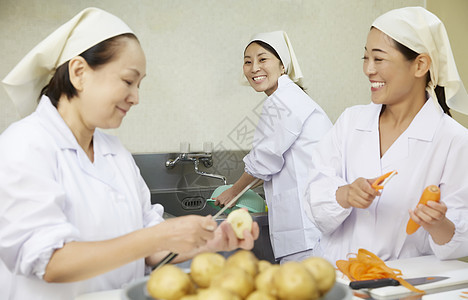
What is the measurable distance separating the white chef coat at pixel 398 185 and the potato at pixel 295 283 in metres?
0.87

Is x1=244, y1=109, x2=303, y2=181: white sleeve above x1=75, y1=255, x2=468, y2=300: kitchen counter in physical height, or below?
above

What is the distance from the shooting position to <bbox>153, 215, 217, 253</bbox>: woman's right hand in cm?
105

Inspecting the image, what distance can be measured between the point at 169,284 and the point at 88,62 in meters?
0.68

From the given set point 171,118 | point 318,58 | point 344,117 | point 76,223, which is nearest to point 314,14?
point 318,58

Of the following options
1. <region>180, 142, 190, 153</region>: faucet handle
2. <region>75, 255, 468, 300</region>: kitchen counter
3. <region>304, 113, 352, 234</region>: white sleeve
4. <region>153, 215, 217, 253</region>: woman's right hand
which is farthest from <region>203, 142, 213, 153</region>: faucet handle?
<region>153, 215, 217, 253</region>: woman's right hand

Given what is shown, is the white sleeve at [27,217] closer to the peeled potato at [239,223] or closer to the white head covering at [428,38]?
the peeled potato at [239,223]

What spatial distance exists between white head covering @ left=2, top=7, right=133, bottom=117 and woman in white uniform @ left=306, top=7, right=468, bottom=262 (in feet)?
2.84

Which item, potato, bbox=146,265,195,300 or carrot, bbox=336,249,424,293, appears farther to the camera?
carrot, bbox=336,249,424,293

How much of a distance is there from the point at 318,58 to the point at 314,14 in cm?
30

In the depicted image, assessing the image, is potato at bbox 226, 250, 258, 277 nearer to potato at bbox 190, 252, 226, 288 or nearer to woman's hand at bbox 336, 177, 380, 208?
potato at bbox 190, 252, 226, 288

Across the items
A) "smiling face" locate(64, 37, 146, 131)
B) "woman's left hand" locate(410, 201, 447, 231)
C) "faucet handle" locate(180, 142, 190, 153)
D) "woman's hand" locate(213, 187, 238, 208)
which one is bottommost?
"woman's hand" locate(213, 187, 238, 208)

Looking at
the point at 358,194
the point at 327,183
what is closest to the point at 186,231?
the point at 358,194

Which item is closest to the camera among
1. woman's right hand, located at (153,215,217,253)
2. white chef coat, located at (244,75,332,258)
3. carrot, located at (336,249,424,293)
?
woman's right hand, located at (153,215,217,253)

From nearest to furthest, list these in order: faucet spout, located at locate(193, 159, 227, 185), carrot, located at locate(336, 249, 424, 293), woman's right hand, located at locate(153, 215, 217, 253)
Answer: woman's right hand, located at locate(153, 215, 217, 253)
carrot, located at locate(336, 249, 424, 293)
faucet spout, located at locate(193, 159, 227, 185)
